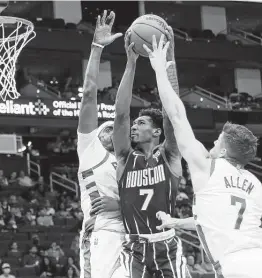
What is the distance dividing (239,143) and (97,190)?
1884 mm

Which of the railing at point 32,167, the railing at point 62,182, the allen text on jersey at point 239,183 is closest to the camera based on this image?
the allen text on jersey at point 239,183

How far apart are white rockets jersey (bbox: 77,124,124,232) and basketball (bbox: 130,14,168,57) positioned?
2.98 ft

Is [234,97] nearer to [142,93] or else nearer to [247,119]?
[247,119]

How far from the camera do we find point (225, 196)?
4219 mm

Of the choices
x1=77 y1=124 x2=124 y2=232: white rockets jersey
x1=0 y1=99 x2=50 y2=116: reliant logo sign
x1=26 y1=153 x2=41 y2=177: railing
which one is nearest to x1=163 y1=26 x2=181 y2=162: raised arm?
x1=77 y1=124 x2=124 y2=232: white rockets jersey

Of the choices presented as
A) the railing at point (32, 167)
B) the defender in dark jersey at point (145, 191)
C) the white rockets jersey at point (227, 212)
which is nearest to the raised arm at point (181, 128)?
the white rockets jersey at point (227, 212)

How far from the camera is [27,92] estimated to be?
22.2 meters

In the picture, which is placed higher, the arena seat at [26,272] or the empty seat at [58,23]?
the empty seat at [58,23]

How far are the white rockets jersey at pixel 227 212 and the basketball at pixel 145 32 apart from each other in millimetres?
1422

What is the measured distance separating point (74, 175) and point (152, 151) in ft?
60.5

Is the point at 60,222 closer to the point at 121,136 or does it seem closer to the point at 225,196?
the point at 121,136

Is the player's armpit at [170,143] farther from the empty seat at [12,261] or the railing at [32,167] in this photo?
the railing at [32,167]

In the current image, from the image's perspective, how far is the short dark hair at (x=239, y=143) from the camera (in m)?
4.29

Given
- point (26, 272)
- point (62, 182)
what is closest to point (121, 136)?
point (26, 272)
